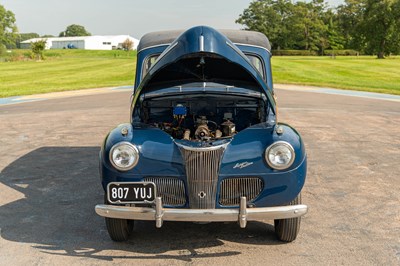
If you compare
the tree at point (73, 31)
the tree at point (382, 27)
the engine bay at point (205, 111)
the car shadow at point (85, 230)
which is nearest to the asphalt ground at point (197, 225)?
the car shadow at point (85, 230)

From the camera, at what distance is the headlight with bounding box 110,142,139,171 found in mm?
3623

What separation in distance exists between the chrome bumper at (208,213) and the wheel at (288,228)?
386 millimetres

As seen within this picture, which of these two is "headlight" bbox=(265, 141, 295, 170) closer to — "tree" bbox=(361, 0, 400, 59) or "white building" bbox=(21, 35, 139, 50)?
"tree" bbox=(361, 0, 400, 59)

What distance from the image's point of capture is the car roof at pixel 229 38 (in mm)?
5723

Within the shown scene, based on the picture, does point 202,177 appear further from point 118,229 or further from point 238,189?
point 118,229

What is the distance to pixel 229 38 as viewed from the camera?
5.81 meters

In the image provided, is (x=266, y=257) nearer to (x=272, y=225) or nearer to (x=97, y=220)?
(x=272, y=225)

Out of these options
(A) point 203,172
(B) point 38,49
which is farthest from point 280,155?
(B) point 38,49

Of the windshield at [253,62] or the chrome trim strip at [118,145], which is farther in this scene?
the windshield at [253,62]

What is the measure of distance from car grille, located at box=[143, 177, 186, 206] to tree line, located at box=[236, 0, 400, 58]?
6048cm

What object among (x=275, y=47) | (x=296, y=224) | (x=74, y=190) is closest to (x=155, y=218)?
(x=296, y=224)

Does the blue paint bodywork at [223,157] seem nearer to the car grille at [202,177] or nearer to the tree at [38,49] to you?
the car grille at [202,177]

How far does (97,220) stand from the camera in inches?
180

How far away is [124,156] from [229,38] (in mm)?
2752
